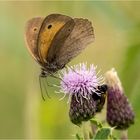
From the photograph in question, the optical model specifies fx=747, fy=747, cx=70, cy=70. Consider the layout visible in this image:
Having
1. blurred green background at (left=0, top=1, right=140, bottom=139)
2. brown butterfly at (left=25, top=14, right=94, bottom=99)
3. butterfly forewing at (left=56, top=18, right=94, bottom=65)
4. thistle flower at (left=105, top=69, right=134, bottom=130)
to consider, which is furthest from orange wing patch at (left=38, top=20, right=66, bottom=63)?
blurred green background at (left=0, top=1, right=140, bottom=139)

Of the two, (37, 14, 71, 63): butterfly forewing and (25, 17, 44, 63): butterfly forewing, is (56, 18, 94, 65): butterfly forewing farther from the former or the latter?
(25, 17, 44, 63): butterfly forewing

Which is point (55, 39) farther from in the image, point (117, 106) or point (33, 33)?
point (117, 106)

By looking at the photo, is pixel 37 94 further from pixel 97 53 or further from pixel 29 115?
pixel 97 53

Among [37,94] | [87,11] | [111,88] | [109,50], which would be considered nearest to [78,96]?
[111,88]

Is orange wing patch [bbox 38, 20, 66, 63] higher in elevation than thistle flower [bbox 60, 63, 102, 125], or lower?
higher

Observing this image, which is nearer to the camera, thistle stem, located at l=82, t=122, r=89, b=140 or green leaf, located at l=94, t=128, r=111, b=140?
green leaf, located at l=94, t=128, r=111, b=140

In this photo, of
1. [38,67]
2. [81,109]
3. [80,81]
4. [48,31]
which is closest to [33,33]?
[48,31]
